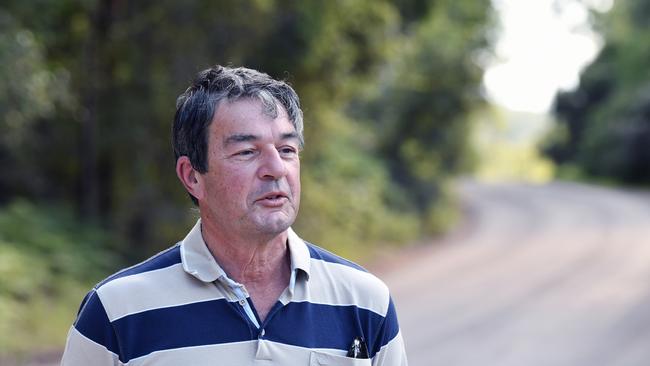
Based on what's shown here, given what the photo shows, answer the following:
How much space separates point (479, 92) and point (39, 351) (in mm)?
14937

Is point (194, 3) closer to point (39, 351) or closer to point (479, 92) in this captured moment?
point (39, 351)

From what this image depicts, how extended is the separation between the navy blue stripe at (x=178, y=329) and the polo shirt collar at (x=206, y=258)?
0.29 ft

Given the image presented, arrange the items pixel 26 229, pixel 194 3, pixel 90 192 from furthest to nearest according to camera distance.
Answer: pixel 90 192
pixel 194 3
pixel 26 229

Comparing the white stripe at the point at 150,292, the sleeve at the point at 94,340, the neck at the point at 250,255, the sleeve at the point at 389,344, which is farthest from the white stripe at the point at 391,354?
the sleeve at the point at 94,340

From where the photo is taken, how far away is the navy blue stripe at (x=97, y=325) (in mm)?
2299

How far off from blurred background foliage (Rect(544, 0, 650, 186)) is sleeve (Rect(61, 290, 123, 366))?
36.4 meters

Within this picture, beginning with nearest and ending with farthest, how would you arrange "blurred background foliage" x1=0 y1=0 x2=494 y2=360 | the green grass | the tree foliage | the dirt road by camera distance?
the green grass → the dirt road → "blurred background foliage" x1=0 y1=0 x2=494 y2=360 → the tree foliage

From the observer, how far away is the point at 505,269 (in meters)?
17.5

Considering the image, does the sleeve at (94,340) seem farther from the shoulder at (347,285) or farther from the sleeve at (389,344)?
the sleeve at (389,344)

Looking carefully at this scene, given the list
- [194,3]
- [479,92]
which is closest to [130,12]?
[194,3]

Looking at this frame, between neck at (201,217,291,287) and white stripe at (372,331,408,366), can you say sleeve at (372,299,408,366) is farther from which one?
neck at (201,217,291,287)

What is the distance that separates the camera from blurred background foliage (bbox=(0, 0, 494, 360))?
11117 mm

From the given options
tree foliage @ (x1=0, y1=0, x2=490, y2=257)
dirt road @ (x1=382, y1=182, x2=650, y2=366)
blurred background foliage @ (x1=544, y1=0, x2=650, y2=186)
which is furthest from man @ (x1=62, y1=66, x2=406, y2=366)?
blurred background foliage @ (x1=544, y1=0, x2=650, y2=186)

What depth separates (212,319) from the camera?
7.50ft
